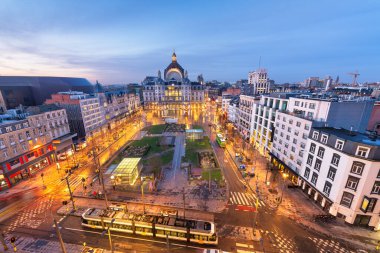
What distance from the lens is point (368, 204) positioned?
28.4m

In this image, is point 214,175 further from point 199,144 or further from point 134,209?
point 199,144

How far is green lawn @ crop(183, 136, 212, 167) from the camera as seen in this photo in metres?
56.7

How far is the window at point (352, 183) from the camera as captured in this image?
95.2 feet

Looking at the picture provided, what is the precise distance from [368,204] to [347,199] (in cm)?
266

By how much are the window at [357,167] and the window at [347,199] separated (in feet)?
15.4

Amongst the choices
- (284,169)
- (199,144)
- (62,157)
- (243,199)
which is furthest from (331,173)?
(62,157)

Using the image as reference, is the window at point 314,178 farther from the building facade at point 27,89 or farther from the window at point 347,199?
the building facade at point 27,89

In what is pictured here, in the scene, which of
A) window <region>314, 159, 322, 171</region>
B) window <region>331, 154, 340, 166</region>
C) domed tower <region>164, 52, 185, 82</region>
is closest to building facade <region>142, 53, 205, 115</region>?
domed tower <region>164, 52, 185, 82</region>

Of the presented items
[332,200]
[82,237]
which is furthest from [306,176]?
[82,237]

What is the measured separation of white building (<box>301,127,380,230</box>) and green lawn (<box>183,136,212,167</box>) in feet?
106

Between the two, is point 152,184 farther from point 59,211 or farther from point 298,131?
point 298,131

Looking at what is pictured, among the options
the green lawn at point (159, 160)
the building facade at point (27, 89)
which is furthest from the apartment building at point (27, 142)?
the building facade at point (27, 89)

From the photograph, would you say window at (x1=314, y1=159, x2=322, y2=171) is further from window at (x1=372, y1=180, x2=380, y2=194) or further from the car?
the car

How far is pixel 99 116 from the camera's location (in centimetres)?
8394
